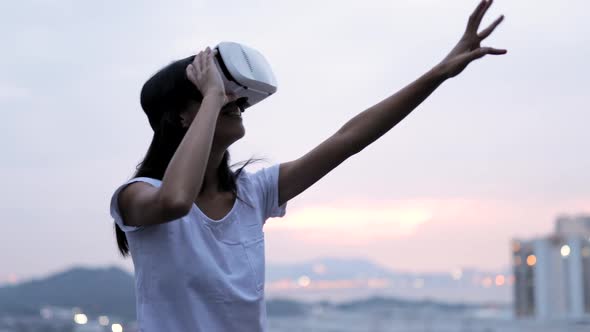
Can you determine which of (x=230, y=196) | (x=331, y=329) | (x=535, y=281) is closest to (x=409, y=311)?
(x=331, y=329)

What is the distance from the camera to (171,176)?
1.73 meters

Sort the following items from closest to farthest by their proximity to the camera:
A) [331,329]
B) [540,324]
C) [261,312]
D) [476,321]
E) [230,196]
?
[261,312]
[230,196]
[540,324]
[476,321]
[331,329]

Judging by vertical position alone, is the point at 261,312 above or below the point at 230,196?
below

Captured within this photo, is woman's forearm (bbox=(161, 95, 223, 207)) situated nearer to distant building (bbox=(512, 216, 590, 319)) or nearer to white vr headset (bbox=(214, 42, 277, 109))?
white vr headset (bbox=(214, 42, 277, 109))

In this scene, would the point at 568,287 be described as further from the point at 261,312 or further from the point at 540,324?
the point at 261,312

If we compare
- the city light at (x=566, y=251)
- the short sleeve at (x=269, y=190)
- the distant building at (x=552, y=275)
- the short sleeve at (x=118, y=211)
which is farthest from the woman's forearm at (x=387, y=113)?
the city light at (x=566, y=251)

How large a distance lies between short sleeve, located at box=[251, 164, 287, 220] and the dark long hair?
0.08m

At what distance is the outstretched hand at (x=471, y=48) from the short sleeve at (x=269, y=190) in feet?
1.45

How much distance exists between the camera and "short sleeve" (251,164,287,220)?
207 cm

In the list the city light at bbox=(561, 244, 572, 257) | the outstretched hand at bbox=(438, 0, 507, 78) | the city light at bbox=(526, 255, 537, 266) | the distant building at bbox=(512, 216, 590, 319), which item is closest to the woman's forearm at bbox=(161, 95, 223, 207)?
the outstretched hand at bbox=(438, 0, 507, 78)

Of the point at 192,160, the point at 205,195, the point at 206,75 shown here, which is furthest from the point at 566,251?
the point at 192,160

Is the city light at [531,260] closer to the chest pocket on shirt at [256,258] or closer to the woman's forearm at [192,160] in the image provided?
the chest pocket on shirt at [256,258]

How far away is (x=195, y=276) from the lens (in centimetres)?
181

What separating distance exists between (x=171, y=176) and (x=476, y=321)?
2297 centimetres
